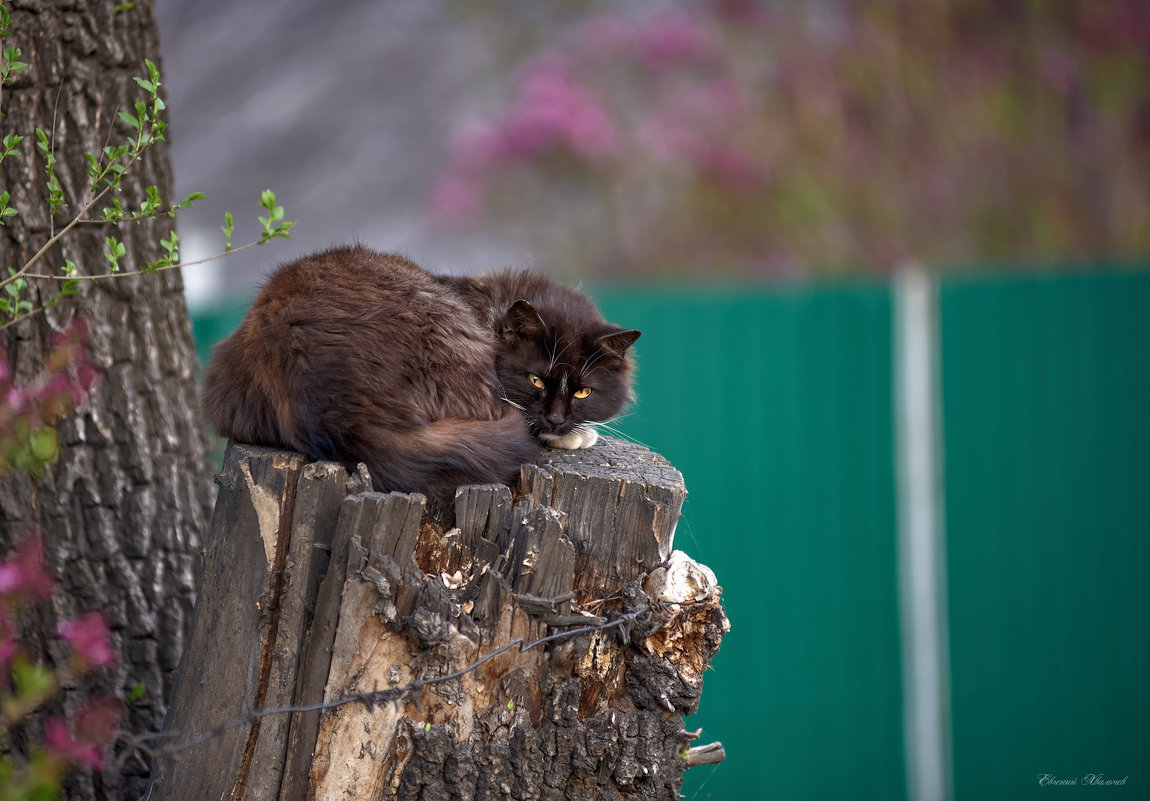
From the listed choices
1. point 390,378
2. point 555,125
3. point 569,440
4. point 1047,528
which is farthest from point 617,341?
point 555,125

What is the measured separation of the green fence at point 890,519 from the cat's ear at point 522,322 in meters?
2.26

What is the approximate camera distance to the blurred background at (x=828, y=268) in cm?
480

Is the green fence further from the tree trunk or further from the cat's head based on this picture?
the tree trunk

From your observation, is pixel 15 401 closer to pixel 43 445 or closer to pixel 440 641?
pixel 43 445

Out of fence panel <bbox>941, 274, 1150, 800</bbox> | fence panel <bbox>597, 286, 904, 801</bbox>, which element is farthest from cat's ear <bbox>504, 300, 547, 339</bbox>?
fence panel <bbox>941, 274, 1150, 800</bbox>

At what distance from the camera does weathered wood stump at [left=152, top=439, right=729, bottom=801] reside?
1.72 m

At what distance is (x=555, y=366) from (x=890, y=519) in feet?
10.0

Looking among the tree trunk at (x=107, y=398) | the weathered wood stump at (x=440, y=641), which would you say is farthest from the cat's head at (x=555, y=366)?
the tree trunk at (x=107, y=398)

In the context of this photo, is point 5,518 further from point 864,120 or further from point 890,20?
point 890,20

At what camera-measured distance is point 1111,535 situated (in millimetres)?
4715

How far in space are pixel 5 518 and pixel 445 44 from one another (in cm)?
1131

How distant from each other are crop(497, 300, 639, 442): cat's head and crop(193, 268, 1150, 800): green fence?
205 cm

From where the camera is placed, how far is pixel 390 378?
6.78 feet

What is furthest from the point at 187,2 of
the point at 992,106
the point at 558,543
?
the point at 558,543
